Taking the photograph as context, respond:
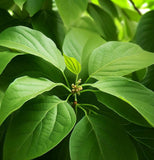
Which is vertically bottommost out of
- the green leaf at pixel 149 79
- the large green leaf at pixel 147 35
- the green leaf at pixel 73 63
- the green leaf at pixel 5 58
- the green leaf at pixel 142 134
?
the green leaf at pixel 142 134

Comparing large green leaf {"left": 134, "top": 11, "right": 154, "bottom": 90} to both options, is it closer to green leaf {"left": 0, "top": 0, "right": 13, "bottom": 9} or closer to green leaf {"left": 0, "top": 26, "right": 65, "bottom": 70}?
green leaf {"left": 0, "top": 26, "right": 65, "bottom": 70}

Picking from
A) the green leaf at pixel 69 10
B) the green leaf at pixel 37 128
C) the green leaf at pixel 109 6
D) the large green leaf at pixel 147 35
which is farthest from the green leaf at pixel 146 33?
the green leaf at pixel 37 128

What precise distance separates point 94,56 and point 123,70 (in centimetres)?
8

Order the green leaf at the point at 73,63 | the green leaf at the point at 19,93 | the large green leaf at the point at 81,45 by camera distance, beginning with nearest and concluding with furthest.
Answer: the green leaf at the point at 19,93
the green leaf at the point at 73,63
the large green leaf at the point at 81,45

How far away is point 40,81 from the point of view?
41cm

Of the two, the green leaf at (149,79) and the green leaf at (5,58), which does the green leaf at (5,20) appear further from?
the green leaf at (149,79)

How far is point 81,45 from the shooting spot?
56cm

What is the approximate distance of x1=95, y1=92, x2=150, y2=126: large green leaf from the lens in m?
0.41

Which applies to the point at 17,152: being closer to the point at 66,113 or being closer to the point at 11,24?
the point at 66,113

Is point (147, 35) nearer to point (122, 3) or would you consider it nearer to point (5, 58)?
point (122, 3)

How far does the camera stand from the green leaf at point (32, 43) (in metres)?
0.43

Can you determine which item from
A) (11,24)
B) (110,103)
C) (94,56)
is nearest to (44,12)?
(11,24)

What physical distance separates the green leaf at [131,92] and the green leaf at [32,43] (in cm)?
11

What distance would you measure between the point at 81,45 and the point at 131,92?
Result: 0.67 ft
